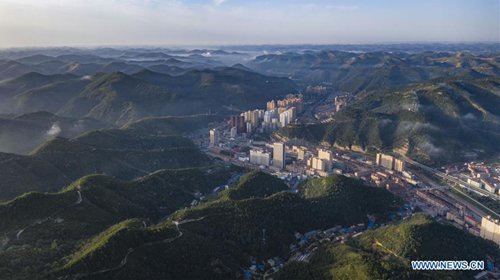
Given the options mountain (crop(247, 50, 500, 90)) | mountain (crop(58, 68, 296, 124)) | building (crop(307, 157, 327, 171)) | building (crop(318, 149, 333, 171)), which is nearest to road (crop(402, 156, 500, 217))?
building (crop(318, 149, 333, 171))

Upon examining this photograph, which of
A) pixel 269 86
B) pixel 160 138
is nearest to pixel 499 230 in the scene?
pixel 160 138

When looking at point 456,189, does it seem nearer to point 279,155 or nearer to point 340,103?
point 279,155

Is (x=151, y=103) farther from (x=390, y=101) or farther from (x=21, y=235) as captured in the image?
(x=21, y=235)

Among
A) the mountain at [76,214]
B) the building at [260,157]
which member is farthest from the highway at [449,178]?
the mountain at [76,214]

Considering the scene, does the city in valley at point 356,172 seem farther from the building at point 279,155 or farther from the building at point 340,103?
the building at point 340,103

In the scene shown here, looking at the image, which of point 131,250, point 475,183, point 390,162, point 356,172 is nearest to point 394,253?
point 131,250

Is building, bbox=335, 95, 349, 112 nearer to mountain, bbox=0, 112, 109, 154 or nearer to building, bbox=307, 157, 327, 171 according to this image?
building, bbox=307, 157, 327, 171
